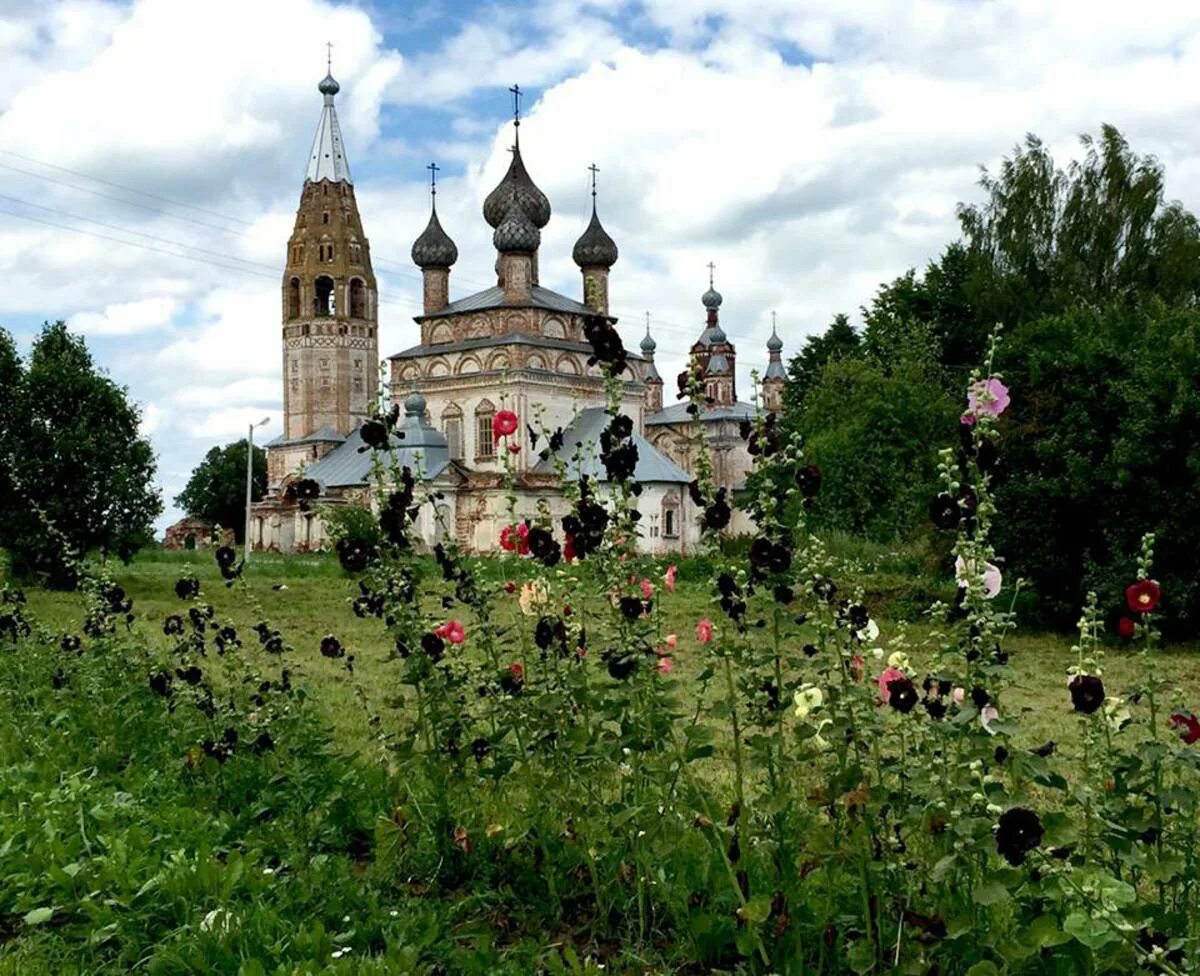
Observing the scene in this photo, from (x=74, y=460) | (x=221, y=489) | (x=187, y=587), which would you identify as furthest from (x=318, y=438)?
(x=187, y=587)

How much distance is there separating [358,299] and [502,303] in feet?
41.4

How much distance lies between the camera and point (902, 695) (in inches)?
148

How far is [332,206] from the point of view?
192ft

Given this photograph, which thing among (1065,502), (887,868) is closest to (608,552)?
(887,868)

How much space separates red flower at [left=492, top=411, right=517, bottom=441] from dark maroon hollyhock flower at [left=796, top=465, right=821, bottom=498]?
50.9 inches

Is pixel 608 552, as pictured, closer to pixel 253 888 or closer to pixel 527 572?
pixel 527 572

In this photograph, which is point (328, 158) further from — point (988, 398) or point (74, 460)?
point (988, 398)

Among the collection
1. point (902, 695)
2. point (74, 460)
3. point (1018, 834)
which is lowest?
point (1018, 834)

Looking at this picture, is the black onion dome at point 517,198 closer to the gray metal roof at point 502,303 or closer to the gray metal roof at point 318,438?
the gray metal roof at point 502,303

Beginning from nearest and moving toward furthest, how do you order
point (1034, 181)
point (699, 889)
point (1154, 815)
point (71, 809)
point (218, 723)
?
point (1154, 815) → point (699, 889) → point (71, 809) → point (218, 723) → point (1034, 181)

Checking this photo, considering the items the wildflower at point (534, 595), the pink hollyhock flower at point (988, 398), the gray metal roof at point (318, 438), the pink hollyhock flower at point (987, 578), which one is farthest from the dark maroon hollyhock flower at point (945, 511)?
the gray metal roof at point (318, 438)

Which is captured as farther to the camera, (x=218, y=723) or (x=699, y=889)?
(x=218, y=723)

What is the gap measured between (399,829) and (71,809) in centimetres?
179

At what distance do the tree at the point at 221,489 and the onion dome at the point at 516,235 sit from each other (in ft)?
96.6
